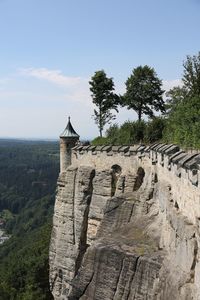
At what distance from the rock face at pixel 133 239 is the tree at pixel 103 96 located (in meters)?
11.3

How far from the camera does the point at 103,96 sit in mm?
36562

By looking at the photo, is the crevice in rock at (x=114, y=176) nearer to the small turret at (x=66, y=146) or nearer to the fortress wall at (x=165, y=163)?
the fortress wall at (x=165, y=163)

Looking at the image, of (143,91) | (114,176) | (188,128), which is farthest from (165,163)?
(143,91)

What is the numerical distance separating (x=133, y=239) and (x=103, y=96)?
74.0ft

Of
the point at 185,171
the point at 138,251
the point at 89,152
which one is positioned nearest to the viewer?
the point at 185,171

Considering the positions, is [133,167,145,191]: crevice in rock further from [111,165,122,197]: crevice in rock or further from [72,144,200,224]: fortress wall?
[111,165,122,197]: crevice in rock

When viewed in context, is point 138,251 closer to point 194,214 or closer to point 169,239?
point 169,239

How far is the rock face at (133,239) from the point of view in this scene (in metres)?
10.8

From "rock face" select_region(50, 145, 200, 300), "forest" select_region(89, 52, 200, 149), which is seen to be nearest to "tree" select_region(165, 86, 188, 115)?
"forest" select_region(89, 52, 200, 149)

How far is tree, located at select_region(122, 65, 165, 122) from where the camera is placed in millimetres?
34719

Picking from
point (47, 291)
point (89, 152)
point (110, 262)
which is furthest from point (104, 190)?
point (47, 291)

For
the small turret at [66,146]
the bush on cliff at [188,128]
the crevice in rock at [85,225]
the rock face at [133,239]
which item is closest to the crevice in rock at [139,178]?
the rock face at [133,239]

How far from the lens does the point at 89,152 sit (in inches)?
1027

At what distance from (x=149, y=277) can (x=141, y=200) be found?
6.16 m
